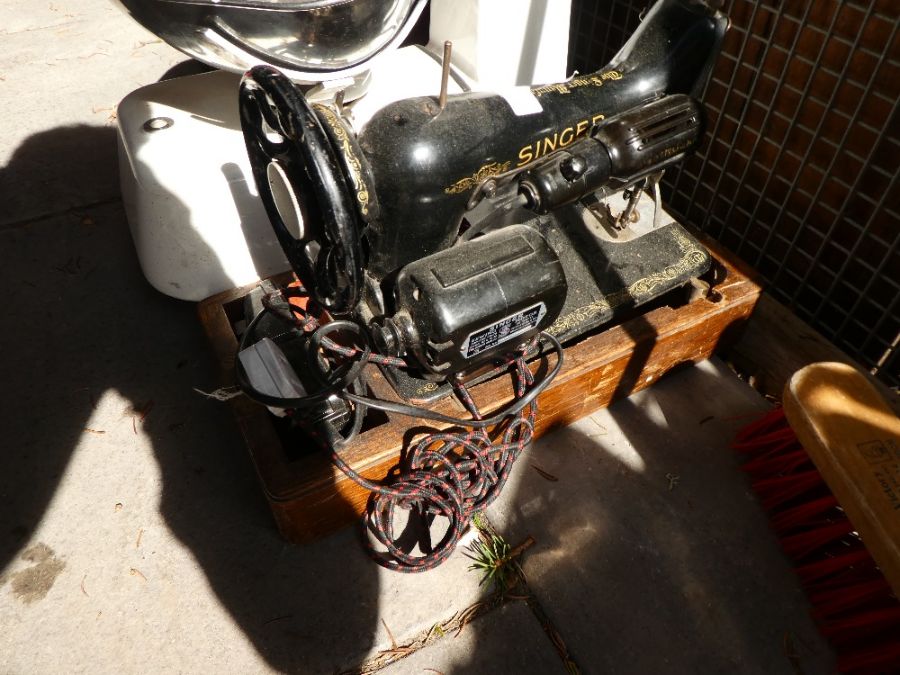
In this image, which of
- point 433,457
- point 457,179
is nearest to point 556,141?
point 457,179

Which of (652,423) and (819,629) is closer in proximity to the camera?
(819,629)

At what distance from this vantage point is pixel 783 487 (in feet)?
4.20

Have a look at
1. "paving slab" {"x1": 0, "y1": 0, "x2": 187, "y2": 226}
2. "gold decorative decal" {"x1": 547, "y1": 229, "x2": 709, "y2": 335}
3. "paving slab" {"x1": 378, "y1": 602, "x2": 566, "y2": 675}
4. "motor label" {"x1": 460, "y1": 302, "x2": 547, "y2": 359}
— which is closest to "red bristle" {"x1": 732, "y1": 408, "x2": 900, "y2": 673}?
"gold decorative decal" {"x1": 547, "y1": 229, "x2": 709, "y2": 335}

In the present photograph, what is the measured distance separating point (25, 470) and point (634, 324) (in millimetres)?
1285

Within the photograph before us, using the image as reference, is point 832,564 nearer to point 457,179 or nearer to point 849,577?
point 849,577

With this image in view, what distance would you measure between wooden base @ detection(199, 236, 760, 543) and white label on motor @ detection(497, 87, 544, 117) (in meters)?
0.45

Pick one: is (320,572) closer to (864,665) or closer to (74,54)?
(864,665)

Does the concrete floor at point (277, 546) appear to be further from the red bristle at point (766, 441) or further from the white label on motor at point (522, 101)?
the white label on motor at point (522, 101)

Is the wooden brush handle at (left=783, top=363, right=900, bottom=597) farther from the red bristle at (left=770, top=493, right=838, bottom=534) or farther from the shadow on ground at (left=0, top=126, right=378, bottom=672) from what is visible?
the shadow on ground at (left=0, top=126, right=378, bottom=672)

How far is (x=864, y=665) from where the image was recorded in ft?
3.53

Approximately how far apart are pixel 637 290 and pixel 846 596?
25.2 inches

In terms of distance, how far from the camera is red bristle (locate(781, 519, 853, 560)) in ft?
3.77

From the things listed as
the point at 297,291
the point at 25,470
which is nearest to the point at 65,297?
the point at 25,470

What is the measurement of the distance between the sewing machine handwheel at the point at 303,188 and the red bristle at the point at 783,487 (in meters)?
0.89
